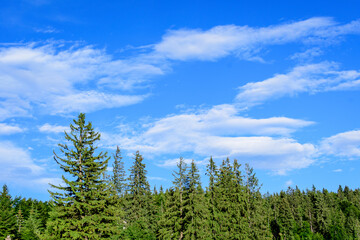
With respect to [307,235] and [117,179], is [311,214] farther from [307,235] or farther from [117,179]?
[117,179]

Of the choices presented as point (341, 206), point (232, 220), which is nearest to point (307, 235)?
point (341, 206)

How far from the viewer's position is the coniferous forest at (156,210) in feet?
86.6

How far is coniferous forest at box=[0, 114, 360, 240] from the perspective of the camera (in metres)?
26.4

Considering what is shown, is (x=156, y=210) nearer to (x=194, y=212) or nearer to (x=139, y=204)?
(x=139, y=204)

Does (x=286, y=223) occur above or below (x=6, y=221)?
below

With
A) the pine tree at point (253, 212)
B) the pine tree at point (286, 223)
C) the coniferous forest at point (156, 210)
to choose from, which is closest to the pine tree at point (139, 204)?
the coniferous forest at point (156, 210)

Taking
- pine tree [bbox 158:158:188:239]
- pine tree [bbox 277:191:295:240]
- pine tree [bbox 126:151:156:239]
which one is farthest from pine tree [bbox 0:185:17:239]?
pine tree [bbox 277:191:295:240]

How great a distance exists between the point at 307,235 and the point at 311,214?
18646 millimetres

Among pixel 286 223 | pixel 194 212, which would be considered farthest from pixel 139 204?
pixel 286 223

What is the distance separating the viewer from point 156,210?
59125 millimetres

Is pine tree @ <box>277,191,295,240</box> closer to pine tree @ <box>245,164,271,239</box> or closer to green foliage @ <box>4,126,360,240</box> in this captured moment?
green foliage @ <box>4,126,360,240</box>

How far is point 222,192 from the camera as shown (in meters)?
53.2

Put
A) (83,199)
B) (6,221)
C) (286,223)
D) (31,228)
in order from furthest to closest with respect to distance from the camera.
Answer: (286,223) → (31,228) → (6,221) → (83,199)

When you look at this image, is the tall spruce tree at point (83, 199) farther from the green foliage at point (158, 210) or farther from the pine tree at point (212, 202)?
the pine tree at point (212, 202)
